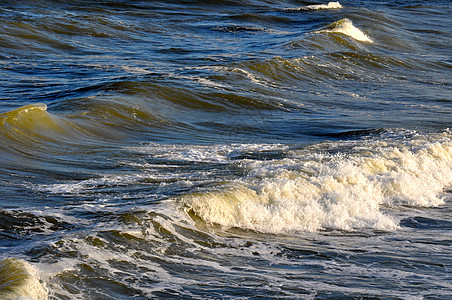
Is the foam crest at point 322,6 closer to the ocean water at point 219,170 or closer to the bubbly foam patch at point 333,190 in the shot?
the ocean water at point 219,170

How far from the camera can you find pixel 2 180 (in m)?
8.28

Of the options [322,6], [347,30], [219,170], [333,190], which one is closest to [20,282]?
[219,170]

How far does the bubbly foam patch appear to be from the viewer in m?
7.60

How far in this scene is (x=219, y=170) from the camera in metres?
9.19

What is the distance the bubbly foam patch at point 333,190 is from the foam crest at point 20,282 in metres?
2.23

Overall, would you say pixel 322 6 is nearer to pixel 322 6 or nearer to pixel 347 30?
pixel 322 6

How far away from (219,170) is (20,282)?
14.0 feet

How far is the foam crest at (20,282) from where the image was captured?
507 centimetres

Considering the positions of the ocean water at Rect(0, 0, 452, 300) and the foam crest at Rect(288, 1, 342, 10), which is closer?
the ocean water at Rect(0, 0, 452, 300)

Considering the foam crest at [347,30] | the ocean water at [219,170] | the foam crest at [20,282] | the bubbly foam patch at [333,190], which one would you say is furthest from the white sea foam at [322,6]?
the foam crest at [20,282]

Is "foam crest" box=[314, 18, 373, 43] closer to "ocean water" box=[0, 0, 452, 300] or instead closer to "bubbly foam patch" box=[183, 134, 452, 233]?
"ocean water" box=[0, 0, 452, 300]

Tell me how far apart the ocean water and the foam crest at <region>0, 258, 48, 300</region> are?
0.04 feet

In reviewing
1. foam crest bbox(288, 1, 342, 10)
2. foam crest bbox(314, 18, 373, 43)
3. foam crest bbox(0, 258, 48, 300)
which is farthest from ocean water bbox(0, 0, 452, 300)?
foam crest bbox(288, 1, 342, 10)

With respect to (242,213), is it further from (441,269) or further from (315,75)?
(315,75)
